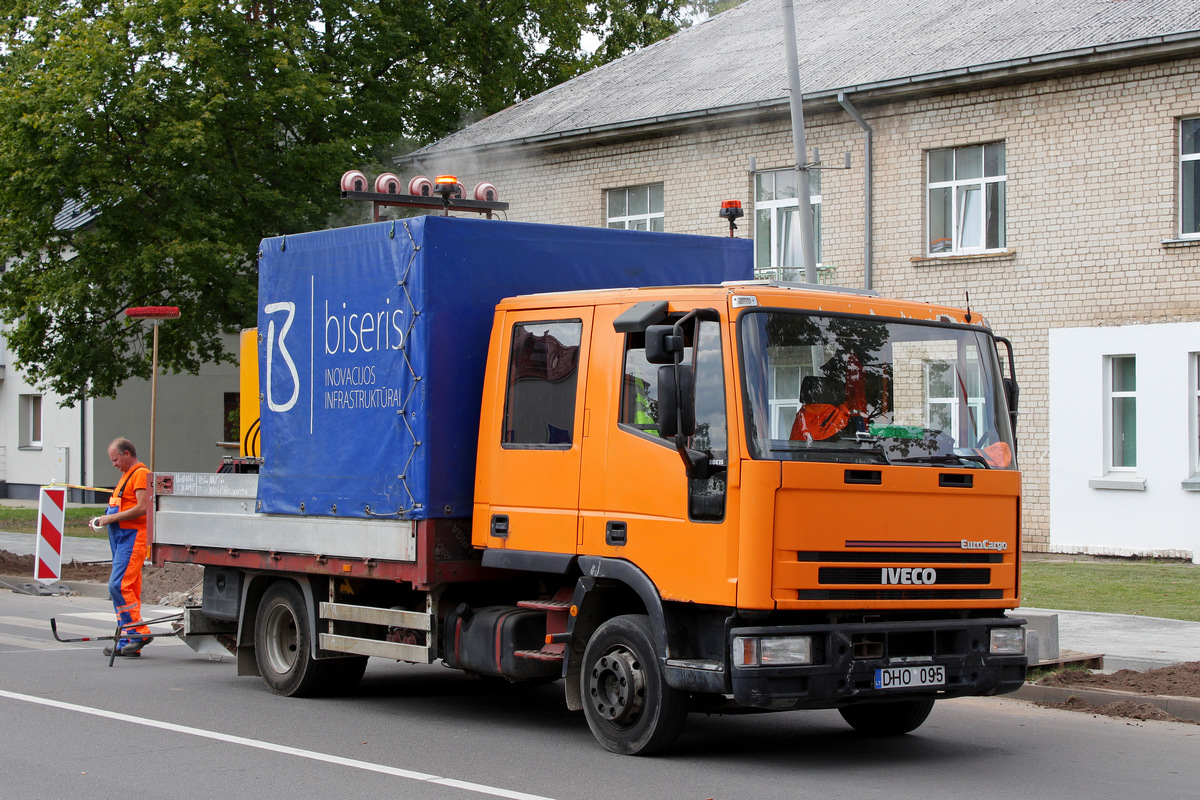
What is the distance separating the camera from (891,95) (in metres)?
22.4

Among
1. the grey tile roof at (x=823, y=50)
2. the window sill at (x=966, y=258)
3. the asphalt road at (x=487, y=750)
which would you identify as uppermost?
the grey tile roof at (x=823, y=50)

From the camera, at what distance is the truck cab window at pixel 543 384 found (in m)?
8.08

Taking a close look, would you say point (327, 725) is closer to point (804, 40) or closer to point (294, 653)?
point (294, 653)

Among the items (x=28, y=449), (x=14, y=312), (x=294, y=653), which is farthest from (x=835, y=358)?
(x=28, y=449)

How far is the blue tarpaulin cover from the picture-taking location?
28.2 ft

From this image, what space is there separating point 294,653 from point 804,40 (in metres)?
18.9

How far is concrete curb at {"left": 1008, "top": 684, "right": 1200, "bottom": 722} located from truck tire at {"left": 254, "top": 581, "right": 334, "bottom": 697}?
4.71 metres

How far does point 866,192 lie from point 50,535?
43.7 ft

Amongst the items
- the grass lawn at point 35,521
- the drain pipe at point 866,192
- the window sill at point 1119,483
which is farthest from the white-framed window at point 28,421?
the window sill at point 1119,483

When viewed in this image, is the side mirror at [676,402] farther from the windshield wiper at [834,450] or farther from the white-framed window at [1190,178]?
the white-framed window at [1190,178]

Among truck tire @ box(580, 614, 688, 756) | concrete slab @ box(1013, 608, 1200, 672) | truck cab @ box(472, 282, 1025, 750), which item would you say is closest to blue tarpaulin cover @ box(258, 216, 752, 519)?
truck cab @ box(472, 282, 1025, 750)

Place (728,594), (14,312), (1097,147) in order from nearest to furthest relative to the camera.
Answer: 1. (728,594)
2. (1097,147)
3. (14,312)

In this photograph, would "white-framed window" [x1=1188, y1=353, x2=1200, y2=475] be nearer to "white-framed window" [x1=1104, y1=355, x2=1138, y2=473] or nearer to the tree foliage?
"white-framed window" [x1=1104, y1=355, x2=1138, y2=473]

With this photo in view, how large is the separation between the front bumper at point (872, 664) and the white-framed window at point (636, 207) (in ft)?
62.0
